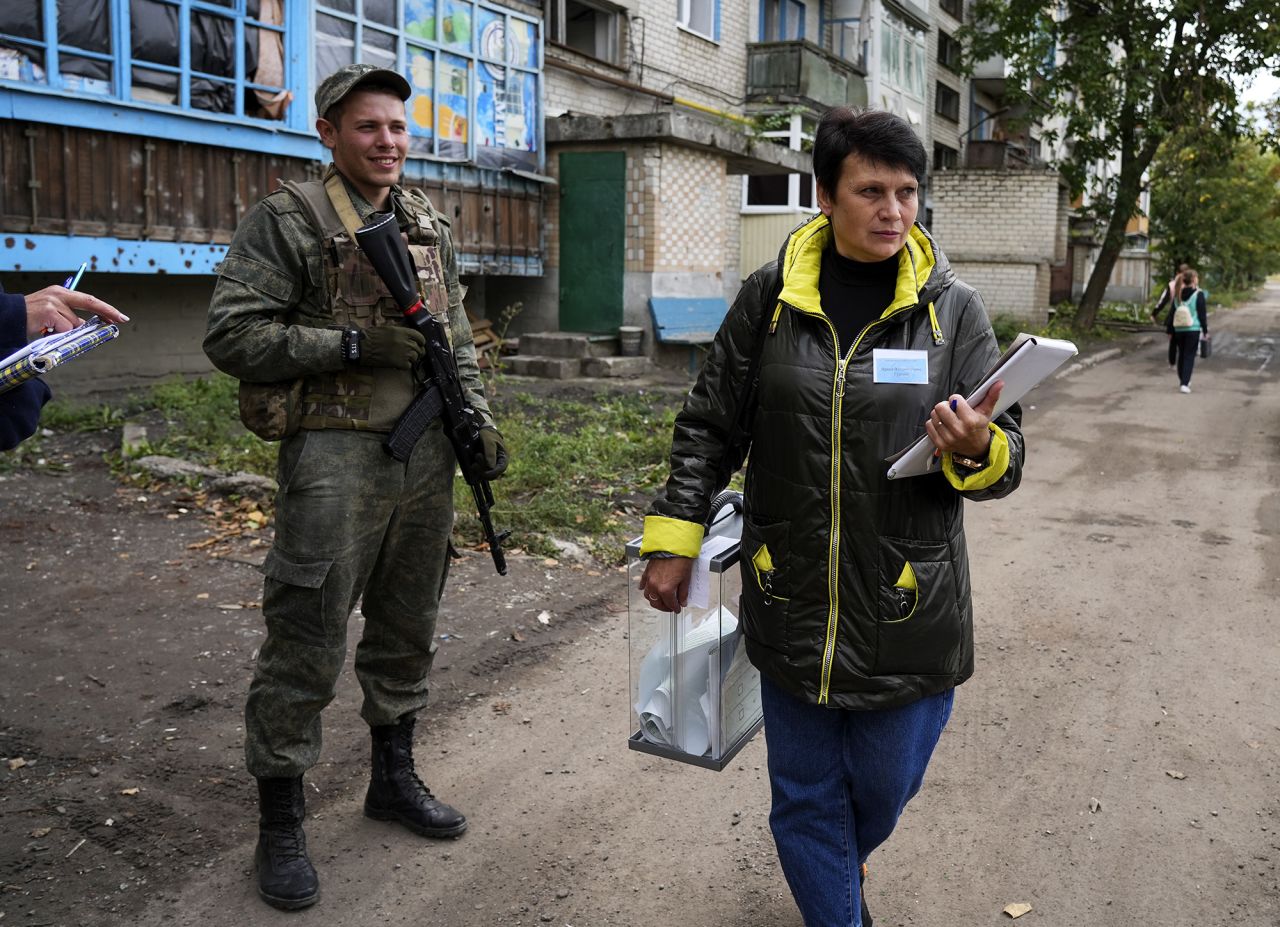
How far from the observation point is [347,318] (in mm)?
2914

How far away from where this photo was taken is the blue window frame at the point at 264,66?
29.2 ft

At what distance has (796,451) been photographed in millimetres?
2334

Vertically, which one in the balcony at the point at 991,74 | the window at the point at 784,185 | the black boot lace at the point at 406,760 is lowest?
the black boot lace at the point at 406,760

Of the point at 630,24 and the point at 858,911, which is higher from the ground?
the point at 630,24

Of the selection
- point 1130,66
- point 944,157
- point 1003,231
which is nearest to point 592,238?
point 1130,66

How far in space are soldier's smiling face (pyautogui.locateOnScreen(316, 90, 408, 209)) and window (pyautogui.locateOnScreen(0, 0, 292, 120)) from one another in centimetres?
724

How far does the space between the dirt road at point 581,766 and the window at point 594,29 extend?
44.8 ft

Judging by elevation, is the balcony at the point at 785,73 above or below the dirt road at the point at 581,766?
above

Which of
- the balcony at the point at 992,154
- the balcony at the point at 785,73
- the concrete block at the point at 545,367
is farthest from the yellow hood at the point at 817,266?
the balcony at the point at 992,154

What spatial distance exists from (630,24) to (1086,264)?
2879cm

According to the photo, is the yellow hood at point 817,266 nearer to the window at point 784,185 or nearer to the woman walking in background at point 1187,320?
the woman walking in background at point 1187,320

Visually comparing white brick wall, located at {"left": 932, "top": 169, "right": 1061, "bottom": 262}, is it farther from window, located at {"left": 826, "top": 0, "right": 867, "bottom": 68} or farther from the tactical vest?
the tactical vest

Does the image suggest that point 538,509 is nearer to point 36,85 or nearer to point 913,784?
point 913,784

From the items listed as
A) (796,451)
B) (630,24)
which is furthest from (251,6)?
(796,451)
